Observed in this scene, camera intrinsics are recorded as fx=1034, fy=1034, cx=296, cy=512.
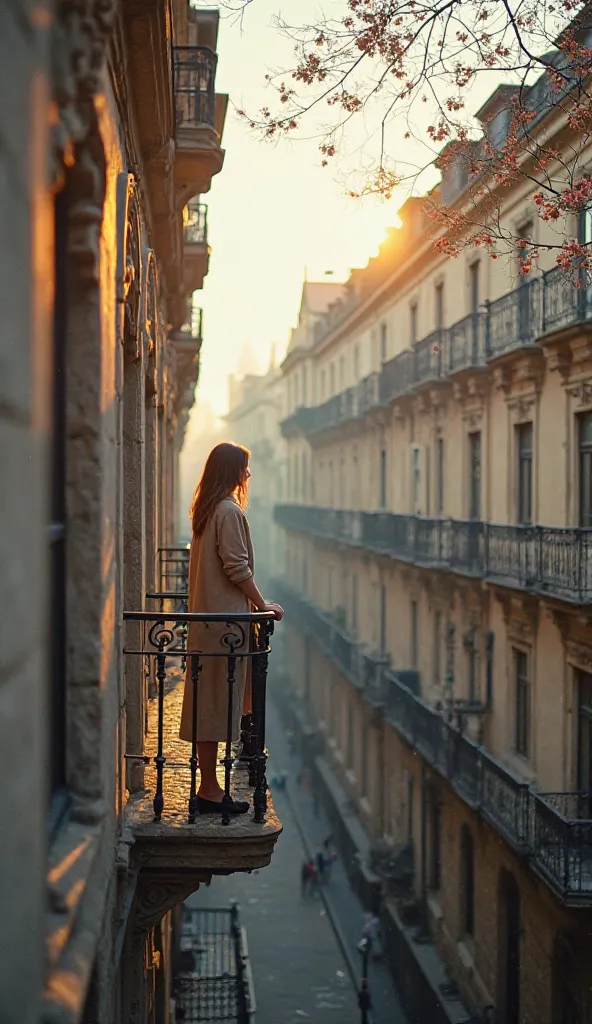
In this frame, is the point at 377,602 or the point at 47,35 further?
the point at 377,602

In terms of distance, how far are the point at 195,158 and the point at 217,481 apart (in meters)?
4.68

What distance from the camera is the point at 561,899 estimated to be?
11734mm

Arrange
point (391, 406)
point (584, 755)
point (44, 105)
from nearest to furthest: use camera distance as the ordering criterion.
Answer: point (44, 105), point (584, 755), point (391, 406)

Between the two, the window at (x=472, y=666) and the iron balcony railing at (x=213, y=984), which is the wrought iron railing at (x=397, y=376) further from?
the iron balcony railing at (x=213, y=984)

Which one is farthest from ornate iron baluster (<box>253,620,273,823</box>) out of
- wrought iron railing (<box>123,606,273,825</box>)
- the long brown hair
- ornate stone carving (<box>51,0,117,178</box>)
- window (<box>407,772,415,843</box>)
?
window (<box>407,772,415,843</box>)

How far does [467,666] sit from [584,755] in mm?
5414

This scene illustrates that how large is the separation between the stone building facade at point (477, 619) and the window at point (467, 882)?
0.11 ft

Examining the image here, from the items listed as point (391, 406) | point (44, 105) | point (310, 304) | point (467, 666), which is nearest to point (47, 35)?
point (44, 105)

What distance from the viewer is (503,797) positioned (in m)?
14.4

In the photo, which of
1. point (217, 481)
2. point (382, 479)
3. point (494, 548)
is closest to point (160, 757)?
point (217, 481)

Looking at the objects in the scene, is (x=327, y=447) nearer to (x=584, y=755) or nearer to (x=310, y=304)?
(x=310, y=304)

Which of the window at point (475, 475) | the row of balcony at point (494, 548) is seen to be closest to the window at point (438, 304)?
the window at point (475, 475)

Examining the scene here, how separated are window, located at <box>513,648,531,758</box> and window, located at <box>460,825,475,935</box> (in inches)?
98.6

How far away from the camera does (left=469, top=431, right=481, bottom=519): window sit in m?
18.5
